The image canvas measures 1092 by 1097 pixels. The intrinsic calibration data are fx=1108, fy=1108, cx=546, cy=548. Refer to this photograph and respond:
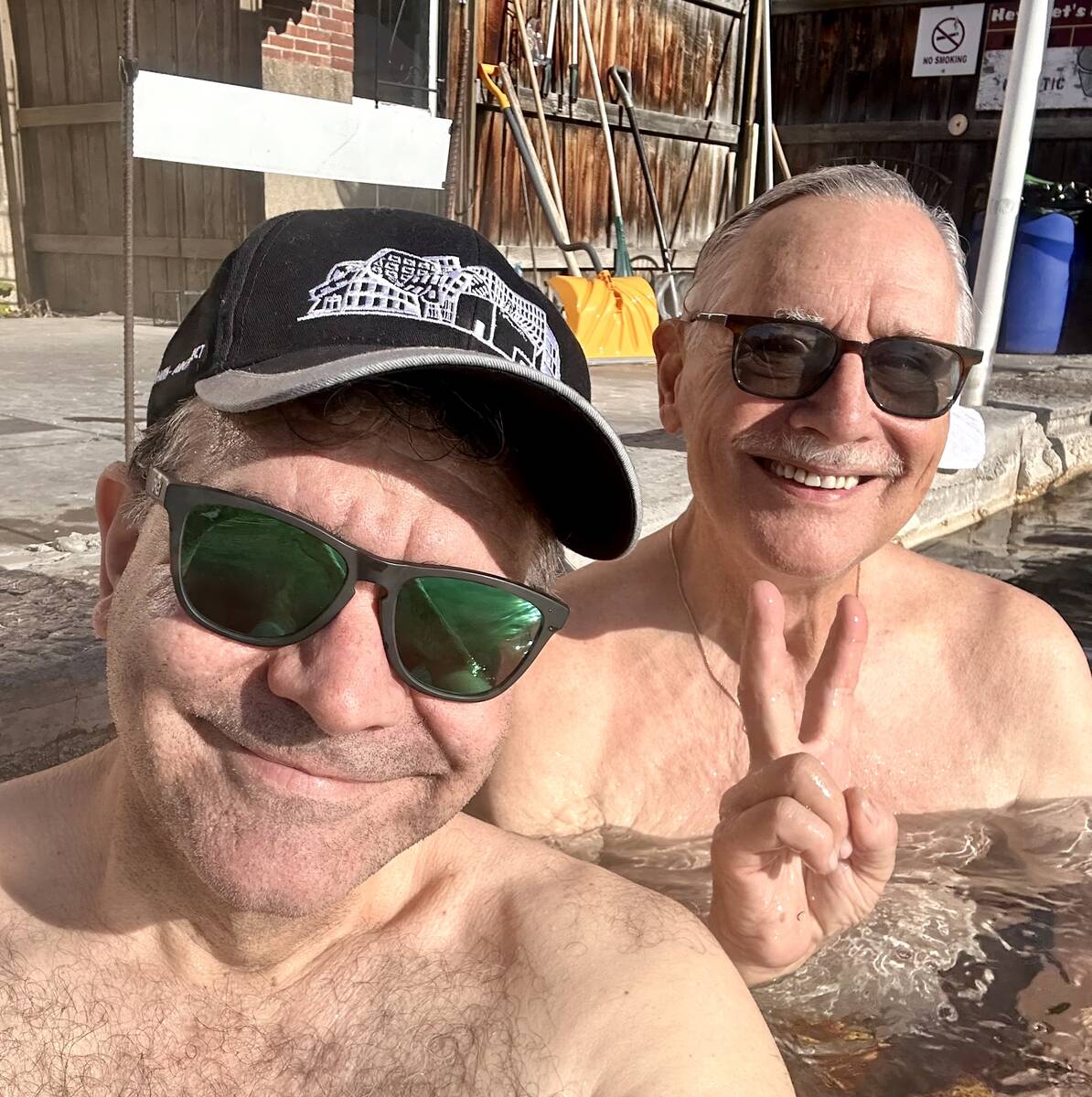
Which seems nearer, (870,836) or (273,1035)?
(273,1035)

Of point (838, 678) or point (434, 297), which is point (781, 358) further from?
point (434, 297)

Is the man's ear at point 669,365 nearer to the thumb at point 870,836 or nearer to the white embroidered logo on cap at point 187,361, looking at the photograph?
the thumb at point 870,836

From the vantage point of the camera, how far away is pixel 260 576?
122 cm

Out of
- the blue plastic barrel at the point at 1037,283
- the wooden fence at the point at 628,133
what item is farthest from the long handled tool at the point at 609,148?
the blue plastic barrel at the point at 1037,283

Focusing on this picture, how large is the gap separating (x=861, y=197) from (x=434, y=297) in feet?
4.15

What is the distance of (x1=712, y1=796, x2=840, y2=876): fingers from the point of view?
1487 mm

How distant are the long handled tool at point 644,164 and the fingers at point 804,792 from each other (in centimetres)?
831

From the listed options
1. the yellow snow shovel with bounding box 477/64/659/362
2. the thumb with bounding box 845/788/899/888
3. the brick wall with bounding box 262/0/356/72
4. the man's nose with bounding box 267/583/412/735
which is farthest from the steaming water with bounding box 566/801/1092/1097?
the brick wall with bounding box 262/0/356/72

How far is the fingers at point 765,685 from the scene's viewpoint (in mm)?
1705

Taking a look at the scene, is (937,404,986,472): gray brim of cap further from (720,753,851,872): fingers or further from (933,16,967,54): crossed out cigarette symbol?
(933,16,967,54): crossed out cigarette symbol

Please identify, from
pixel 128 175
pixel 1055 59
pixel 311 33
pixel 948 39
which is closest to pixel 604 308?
pixel 311 33

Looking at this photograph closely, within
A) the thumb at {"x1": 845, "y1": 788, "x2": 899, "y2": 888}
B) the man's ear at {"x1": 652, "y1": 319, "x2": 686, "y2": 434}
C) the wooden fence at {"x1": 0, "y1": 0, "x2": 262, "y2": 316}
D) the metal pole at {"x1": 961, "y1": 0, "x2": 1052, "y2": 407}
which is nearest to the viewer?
the thumb at {"x1": 845, "y1": 788, "x2": 899, "y2": 888}

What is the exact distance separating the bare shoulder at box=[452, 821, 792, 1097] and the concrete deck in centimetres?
138

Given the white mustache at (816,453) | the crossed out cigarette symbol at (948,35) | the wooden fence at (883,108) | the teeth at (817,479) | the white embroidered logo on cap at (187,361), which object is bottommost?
the teeth at (817,479)
